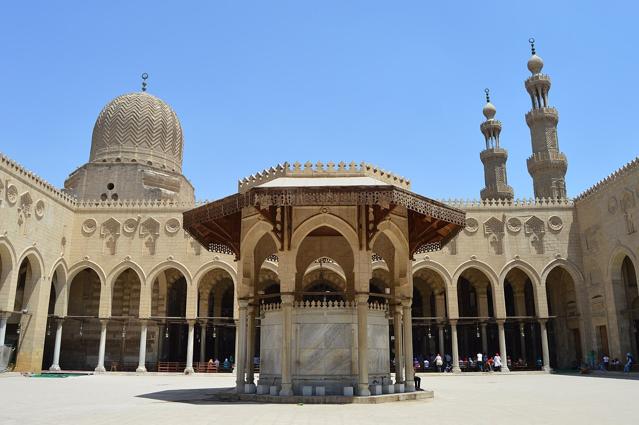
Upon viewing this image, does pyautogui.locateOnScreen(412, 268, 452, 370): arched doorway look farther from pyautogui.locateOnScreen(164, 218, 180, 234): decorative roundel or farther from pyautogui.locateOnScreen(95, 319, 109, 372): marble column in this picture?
pyautogui.locateOnScreen(95, 319, 109, 372): marble column

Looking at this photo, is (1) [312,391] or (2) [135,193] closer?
(1) [312,391]

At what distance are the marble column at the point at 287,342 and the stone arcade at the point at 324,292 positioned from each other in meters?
0.02

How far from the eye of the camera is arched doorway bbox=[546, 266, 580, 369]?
28728mm

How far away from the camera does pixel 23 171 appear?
24016 mm

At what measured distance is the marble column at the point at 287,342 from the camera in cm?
1231

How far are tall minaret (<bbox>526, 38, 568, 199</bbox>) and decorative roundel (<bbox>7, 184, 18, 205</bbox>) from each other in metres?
28.0

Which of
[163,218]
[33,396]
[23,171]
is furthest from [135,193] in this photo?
[33,396]

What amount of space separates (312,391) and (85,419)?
16.5ft

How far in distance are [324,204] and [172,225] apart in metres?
17.6

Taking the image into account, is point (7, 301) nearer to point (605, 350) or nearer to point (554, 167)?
point (605, 350)

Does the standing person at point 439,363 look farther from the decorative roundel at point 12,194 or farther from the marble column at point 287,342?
the decorative roundel at point 12,194

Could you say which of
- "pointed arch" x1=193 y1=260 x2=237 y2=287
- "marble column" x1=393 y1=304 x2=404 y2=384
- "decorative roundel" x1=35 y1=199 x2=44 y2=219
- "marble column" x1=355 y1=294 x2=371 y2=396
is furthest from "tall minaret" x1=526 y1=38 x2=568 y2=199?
"decorative roundel" x1=35 y1=199 x2=44 y2=219

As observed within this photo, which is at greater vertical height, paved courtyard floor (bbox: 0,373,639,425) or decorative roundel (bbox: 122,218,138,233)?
decorative roundel (bbox: 122,218,138,233)

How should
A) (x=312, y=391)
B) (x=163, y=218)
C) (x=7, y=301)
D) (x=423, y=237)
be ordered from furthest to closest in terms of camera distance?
(x=163, y=218)
(x=7, y=301)
(x=423, y=237)
(x=312, y=391)
